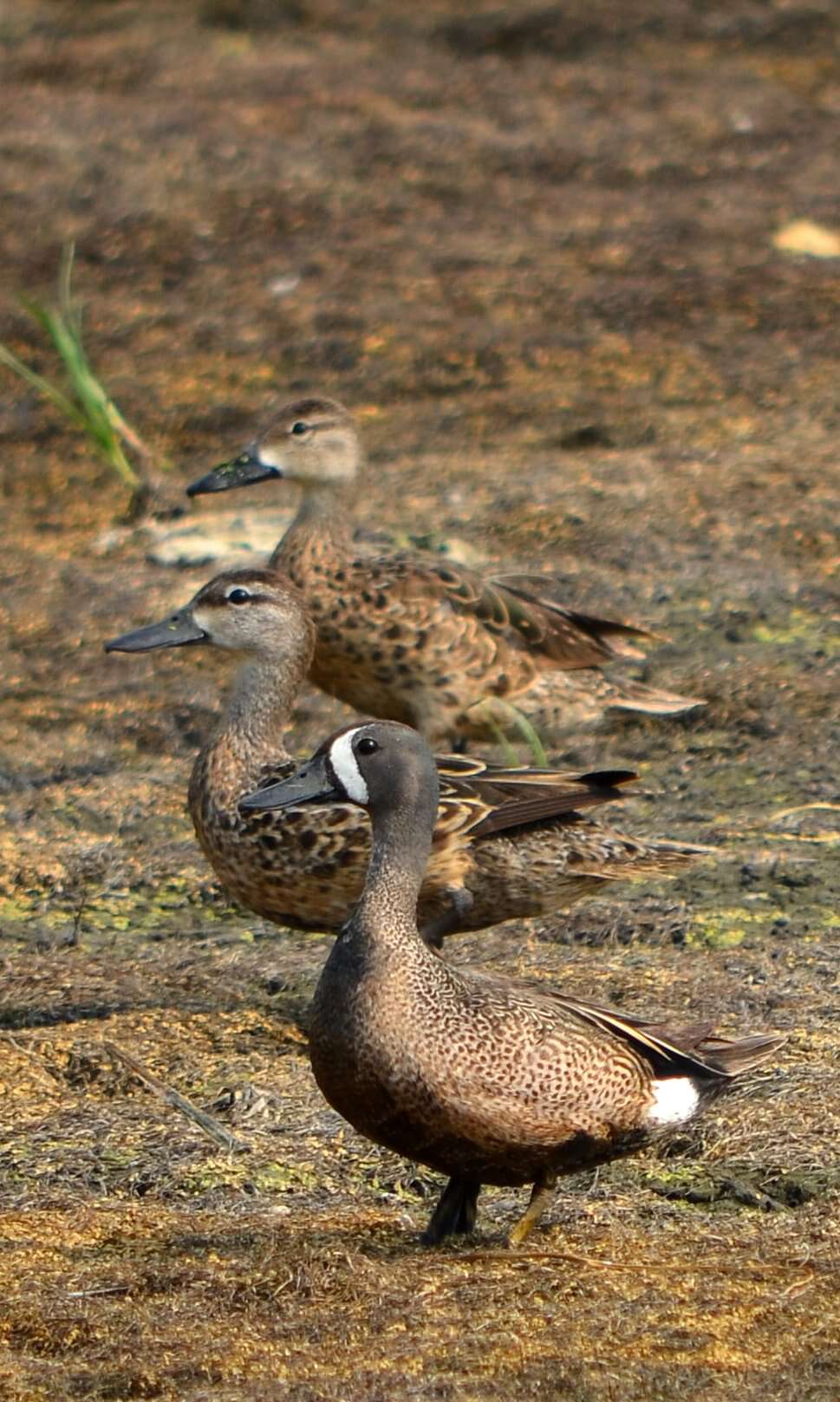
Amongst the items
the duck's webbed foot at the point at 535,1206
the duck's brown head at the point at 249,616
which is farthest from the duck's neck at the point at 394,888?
the duck's brown head at the point at 249,616

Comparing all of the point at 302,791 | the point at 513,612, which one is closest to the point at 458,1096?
the point at 302,791

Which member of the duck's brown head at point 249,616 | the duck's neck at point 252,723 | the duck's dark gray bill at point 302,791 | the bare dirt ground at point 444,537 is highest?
the duck's dark gray bill at point 302,791

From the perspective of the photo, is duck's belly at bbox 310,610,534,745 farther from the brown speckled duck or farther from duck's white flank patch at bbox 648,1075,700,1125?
duck's white flank patch at bbox 648,1075,700,1125

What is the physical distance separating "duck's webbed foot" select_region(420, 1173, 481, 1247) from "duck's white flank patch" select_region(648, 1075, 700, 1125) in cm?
41

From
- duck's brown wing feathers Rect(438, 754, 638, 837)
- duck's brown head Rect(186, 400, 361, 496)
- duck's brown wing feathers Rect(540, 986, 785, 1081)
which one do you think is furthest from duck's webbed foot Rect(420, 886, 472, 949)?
duck's brown head Rect(186, 400, 361, 496)

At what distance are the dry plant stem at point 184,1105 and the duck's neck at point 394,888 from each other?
734mm

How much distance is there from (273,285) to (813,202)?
344cm

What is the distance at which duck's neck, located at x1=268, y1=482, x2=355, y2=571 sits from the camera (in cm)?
747

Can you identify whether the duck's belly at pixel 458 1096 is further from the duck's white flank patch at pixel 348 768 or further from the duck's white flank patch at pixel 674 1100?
the duck's white flank patch at pixel 348 768

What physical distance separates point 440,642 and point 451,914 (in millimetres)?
1636

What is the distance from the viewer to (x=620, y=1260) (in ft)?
13.6

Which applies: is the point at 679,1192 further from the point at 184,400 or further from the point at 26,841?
the point at 184,400

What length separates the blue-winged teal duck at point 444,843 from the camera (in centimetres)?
560

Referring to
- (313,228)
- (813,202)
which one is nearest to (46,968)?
(313,228)
